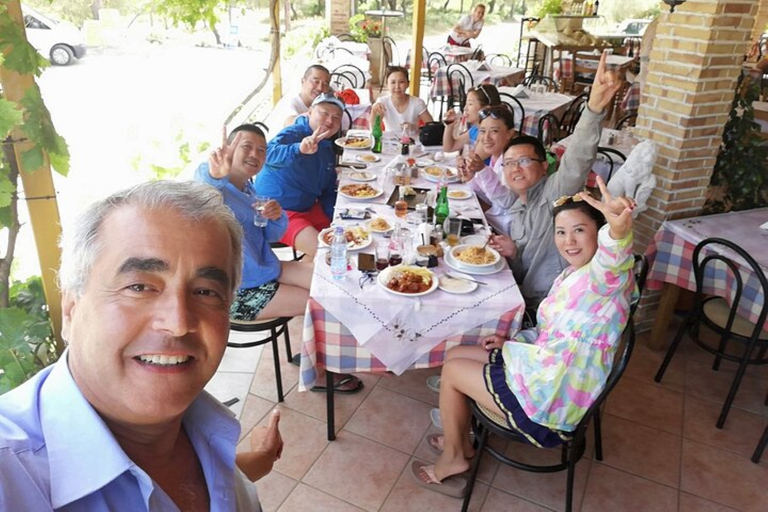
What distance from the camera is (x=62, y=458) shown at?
70 centimetres

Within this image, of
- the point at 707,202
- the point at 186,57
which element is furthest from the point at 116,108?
the point at 707,202

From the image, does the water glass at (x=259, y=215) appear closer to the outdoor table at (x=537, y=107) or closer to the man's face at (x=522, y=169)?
the man's face at (x=522, y=169)

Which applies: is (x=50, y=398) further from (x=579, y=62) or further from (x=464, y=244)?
(x=579, y=62)

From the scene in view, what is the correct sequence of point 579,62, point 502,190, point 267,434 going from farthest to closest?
point 579,62, point 502,190, point 267,434

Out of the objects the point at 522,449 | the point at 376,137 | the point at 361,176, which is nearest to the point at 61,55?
the point at 376,137

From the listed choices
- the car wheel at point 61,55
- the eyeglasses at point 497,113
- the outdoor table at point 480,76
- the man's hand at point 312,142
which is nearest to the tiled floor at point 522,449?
the man's hand at point 312,142

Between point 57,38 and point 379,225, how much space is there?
9.00 metres

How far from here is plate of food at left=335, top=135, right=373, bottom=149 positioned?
3775 millimetres

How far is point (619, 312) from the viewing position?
5.50ft

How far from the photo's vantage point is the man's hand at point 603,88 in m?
2.22

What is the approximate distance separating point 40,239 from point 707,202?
341cm

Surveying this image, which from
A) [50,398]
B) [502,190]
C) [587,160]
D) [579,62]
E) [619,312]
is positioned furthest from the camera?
[579,62]

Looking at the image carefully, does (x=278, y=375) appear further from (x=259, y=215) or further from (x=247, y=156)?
(x=247, y=156)

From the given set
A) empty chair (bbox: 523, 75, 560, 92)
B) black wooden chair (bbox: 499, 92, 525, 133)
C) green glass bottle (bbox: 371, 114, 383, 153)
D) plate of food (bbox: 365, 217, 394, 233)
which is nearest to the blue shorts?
plate of food (bbox: 365, 217, 394, 233)
